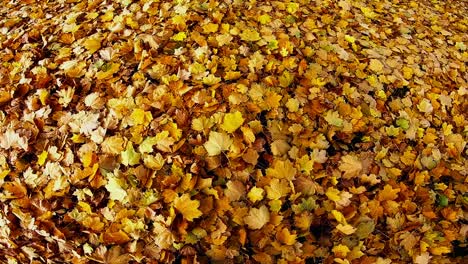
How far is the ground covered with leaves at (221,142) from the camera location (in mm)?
2094

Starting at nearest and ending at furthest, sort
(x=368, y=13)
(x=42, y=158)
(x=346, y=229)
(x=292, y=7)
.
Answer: (x=346, y=229), (x=42, y=158), (x=292, y=7), (x=368, y=13)

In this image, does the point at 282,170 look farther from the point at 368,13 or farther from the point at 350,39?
the point at 368,13

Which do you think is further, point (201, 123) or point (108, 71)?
point (108, 71)

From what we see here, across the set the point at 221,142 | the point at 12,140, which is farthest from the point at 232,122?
the point at 12,140

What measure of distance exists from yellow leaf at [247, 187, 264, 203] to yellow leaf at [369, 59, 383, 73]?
1.26m

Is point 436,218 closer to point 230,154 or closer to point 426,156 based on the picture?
point 426,156

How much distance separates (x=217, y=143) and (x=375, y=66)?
1.29m

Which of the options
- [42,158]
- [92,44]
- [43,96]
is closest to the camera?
[42,158]

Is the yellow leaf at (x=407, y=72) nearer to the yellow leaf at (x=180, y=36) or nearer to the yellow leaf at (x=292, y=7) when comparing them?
the yellow leaf at (x=292, y=7)

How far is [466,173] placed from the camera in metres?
2.54

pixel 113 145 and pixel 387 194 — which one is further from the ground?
pixel 113 145

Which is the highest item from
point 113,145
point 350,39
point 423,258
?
point 113,145

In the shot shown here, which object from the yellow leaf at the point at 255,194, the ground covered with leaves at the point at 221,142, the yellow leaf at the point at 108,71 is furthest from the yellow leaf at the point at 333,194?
the yellow leaf at the point at 108,71

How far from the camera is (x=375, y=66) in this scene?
2.91 meters
